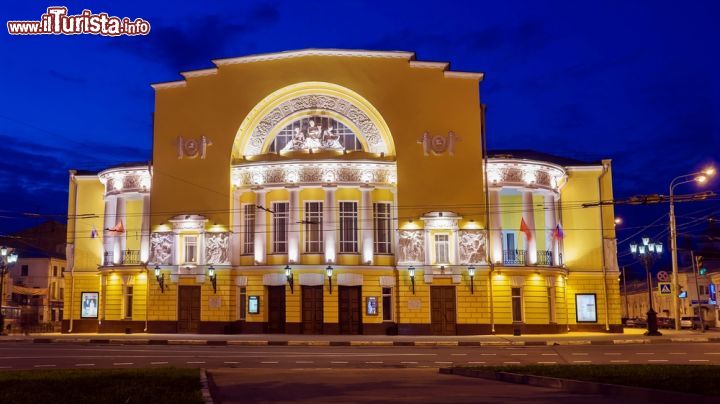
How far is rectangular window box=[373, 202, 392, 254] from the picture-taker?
1730 inches

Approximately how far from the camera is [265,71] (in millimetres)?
45219

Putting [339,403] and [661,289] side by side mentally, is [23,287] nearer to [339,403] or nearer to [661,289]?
[661,289]

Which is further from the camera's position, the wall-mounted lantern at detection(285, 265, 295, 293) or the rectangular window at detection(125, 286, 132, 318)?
the rectangular window at detection(125, 286, 132, 318)

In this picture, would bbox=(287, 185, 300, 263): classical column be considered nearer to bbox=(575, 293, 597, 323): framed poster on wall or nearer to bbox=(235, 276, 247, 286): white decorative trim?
bbox=(235, 276, 247, 286): white decorative trim

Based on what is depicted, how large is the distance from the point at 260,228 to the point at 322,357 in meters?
18.6

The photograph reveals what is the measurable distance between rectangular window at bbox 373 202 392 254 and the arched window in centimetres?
411

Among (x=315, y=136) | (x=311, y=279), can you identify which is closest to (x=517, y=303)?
(x=311, y=279)

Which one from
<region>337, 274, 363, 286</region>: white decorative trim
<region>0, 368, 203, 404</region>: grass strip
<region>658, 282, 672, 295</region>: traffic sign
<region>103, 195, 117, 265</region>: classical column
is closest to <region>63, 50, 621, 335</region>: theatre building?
<region>337, 274, 363, 286</region>: white decorative trim

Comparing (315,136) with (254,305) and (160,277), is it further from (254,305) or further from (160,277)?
(160,277)

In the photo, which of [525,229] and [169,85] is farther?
[169,85]

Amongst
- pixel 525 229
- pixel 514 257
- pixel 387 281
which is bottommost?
pixel 387 281

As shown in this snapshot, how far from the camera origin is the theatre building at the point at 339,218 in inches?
1684

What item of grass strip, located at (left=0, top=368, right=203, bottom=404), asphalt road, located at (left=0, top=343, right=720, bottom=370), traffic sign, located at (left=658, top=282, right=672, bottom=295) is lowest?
asphalt road, located at (left=0, top=343, right=720, bottom=370)

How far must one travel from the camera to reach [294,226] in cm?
4322
